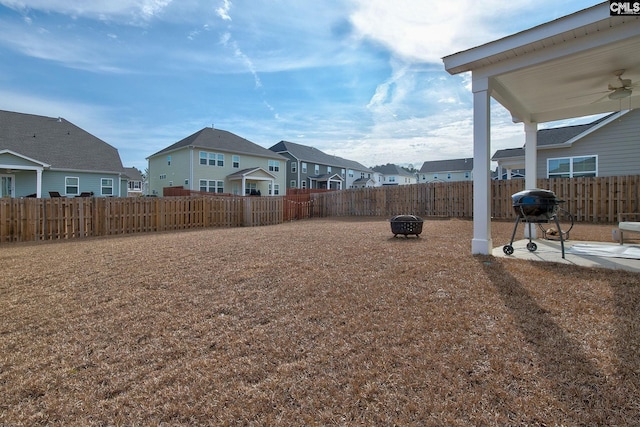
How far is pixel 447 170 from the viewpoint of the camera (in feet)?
150

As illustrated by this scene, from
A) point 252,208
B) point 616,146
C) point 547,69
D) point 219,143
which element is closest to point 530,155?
point 547,69

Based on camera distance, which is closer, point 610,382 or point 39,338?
point 610,382

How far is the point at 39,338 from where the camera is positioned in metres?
3.15

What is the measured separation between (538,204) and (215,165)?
26.9 m

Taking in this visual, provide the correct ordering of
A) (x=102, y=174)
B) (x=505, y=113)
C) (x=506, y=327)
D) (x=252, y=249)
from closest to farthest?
(x=506, y=327) < (x=252, y=249) < (x=505, y=113) < (x=102, y=174)

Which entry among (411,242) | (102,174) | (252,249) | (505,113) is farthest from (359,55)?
(102,174)

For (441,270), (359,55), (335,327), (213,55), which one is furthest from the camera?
(213,55)

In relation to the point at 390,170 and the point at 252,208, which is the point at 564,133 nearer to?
the point at 252,208

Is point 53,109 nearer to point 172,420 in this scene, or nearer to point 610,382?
point 172,420

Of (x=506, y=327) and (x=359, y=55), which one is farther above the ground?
(x=359, y=55)

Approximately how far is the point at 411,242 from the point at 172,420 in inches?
238

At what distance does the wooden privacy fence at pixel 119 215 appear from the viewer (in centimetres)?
980

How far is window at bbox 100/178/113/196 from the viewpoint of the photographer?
72.4ft

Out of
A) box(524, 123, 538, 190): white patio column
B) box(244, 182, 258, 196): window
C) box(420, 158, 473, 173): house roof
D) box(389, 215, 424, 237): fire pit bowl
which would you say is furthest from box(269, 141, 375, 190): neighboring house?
box(524, 123, 538, 190): white patio column
